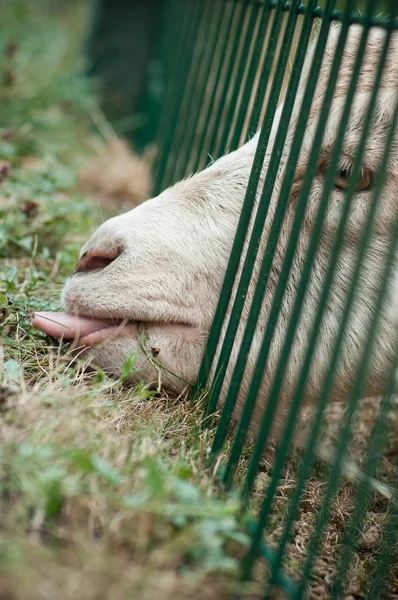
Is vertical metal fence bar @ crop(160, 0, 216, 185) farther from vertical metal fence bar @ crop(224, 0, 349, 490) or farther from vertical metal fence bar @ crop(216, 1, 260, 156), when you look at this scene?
vertical metal fence bar @ crop(224, 0, 349, 490)

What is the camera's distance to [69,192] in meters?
5.75

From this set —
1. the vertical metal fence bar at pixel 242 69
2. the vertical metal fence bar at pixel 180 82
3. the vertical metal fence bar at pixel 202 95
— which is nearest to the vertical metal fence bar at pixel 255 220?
the vertical metal fence bar at pixel 242 69

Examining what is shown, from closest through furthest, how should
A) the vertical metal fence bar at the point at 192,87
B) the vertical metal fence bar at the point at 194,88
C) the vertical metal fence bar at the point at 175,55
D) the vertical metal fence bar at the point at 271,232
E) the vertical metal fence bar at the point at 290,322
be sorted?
the vertical metal fence bar at the point at 290,322 < the vertical metal fence bar at the point at 271,232 < the vertical metal fence bar at the point at 194,88 < the vertical metal fence bar at the point at 192,87 < the vertical metal fence bar at the point at 175,55

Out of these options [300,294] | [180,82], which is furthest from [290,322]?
[180,82]

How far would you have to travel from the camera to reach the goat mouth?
296 cm

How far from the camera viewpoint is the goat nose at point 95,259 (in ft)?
9.89

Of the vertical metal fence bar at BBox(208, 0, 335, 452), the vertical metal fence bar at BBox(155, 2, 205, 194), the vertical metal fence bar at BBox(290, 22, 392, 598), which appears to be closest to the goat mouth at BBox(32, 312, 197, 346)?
the vertical metal fence bar at BBox(208, 0, 335, 452)

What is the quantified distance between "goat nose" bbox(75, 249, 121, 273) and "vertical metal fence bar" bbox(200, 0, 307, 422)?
18.3 inches

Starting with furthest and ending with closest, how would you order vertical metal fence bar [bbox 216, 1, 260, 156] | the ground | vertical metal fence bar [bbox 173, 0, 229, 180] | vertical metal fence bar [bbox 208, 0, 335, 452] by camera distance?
1. vertical metal fence bar [bbox 173, 0, 229, 180]
2. vertical metal fence bar [bbox 216, 1, 260, 156]
3. vertical metal fence bar [bbox 208, 0, 335, 452]
4. the ground

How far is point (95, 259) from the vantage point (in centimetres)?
309

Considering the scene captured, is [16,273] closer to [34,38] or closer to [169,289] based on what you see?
[169,289]

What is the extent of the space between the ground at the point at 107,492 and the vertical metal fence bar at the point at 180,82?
4.15 ft

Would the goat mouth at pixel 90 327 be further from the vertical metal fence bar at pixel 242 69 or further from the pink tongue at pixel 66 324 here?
the vertical metal fence bar at pixel 242 69

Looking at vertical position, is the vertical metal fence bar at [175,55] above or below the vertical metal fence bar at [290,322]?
above
